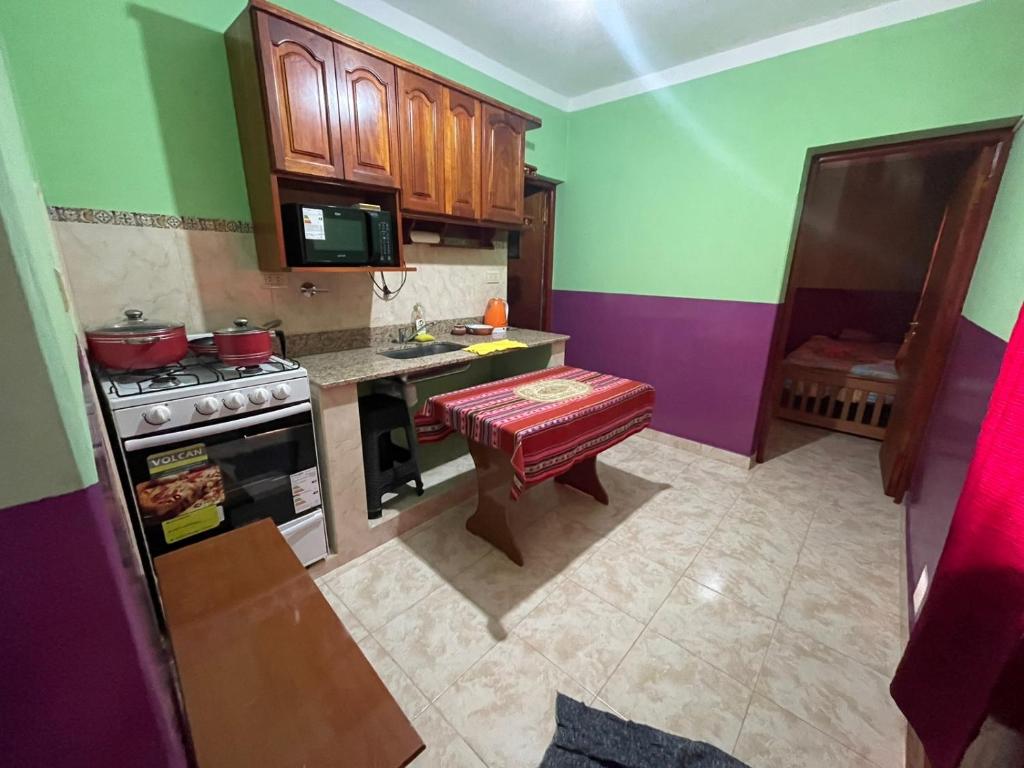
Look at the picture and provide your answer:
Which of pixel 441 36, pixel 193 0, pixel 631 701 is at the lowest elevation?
pixel 631 701

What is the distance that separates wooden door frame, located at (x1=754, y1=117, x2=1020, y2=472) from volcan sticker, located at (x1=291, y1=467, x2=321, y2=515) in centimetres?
286

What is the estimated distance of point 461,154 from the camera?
233 cm

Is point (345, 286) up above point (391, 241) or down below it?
below

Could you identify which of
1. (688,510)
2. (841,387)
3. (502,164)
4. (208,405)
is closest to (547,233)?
(502,164)

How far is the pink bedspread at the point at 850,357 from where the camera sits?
3.33 metres

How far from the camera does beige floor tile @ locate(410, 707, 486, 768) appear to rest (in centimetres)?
117

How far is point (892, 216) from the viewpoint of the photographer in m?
3.92

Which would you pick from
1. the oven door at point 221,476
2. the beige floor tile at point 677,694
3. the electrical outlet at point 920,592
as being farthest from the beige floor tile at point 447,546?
the electrical outlet at point 920,592

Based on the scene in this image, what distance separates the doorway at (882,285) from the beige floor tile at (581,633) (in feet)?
6.55

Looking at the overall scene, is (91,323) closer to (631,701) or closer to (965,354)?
(631,701)

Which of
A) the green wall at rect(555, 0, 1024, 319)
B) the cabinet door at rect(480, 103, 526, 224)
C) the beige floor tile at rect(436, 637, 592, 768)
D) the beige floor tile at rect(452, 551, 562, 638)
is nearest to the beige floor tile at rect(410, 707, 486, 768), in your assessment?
the beige floor tile at rect(436, 637, 592, 768)

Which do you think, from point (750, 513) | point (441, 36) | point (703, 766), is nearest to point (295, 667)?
point (703, 766)

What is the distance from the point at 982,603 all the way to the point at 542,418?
119 cm

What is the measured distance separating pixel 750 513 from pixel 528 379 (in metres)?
1.59
